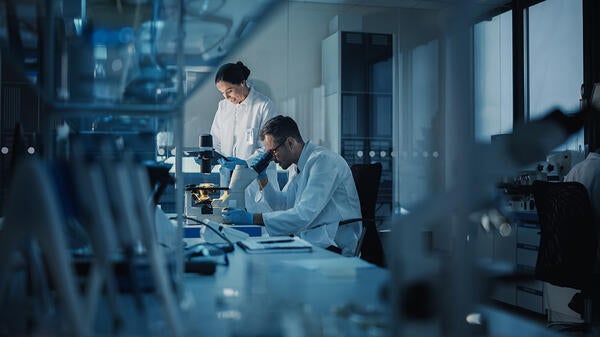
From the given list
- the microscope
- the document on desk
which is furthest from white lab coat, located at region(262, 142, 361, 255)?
the document on desk

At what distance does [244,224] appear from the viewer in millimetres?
2928

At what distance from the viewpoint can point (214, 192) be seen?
336 centimetres

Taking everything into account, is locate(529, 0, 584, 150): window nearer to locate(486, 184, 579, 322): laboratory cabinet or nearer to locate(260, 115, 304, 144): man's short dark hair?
locate(486, 184, 579, 322): laboratory cabinet

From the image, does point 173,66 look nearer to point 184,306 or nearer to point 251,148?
point 184,306

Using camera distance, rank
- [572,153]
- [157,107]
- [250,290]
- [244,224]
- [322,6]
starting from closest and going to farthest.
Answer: [250,290] → [157,107] → [244,224] → [572,153] → [322,6]

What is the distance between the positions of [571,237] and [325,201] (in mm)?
1186

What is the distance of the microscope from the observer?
3.15 meters

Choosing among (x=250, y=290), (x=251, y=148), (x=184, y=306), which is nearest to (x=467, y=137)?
(x=250, y=290)

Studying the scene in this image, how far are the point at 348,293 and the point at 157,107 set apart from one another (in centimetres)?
48

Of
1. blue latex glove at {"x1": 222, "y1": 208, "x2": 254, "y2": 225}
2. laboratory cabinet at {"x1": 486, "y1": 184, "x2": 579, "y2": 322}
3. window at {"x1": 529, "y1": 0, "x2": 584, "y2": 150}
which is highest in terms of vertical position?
window at {"x1": 529, "y1": 0, "x2": 584, "y2": 150}

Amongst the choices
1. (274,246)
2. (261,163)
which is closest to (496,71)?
(261,163)

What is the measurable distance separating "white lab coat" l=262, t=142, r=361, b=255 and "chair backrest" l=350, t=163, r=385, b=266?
2.9 inches

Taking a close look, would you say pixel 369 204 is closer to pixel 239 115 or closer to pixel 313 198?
pixel 313 198

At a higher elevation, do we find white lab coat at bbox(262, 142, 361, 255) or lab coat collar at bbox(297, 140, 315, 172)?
lab coat collar at bbox(297, 140, 315, 172)
